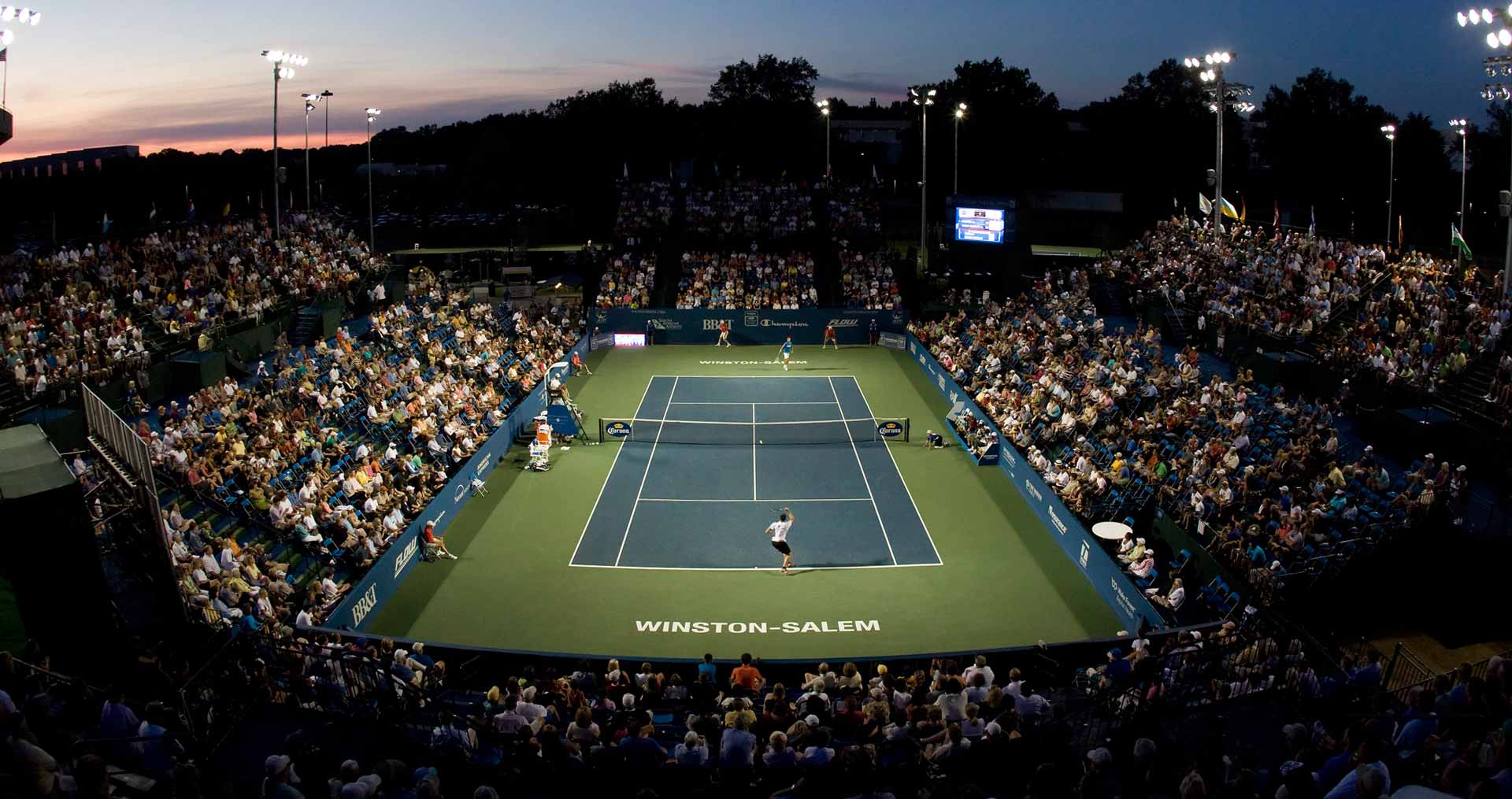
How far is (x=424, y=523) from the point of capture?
20812 millimetres

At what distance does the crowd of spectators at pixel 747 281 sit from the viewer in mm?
47031

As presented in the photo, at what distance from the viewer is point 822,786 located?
9.15m

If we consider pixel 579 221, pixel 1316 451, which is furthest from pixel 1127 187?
pixel 1316 451

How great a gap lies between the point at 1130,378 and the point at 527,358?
61.7ft

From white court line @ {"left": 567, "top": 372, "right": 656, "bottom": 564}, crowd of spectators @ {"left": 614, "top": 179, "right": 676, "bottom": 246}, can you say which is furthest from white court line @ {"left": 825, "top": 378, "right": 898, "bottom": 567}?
crowd of spectators @ {"left": 614, "top": 179, "right": 676, "bottom": 246}

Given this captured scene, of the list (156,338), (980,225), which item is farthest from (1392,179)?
(156,338)

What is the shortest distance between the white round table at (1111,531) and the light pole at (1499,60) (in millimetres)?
12157

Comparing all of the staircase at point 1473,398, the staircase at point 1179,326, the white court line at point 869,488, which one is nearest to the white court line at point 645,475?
the white court line at point 869,488

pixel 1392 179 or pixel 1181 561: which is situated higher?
pixel 1392 179

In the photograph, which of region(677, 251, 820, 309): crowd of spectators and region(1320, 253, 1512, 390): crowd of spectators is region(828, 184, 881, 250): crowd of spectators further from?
region(1320, 253, 1512, 390): crowd of spectators

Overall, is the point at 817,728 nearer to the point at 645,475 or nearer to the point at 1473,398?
the point at 645,475

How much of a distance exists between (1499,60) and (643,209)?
41.5 m

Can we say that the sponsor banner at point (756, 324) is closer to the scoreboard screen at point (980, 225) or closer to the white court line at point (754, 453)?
the scoreboard screen at point (980, 225)

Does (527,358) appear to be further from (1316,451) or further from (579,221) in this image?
(579,221)
